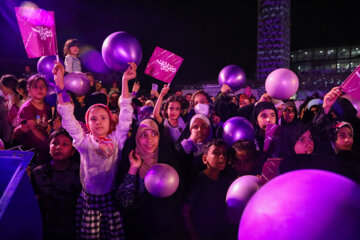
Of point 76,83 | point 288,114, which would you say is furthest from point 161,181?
point 288,114

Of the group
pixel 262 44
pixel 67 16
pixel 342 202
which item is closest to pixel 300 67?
pixel 262 44

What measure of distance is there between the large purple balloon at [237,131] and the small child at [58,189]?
168cm

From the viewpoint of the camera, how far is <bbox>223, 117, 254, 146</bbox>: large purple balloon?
3.01m

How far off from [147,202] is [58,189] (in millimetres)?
838

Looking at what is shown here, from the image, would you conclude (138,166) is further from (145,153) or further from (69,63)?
(69,63)

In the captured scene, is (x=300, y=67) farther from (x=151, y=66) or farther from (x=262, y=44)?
(x=151, y=66)

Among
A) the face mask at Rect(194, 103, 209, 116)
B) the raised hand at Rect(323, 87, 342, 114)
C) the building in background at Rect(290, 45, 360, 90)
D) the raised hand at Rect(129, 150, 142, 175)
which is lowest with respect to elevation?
the raised hand at Rect(129, 150, 142, 175)

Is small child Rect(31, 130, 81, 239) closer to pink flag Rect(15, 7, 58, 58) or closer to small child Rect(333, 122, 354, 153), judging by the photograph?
pink flag Rect(15, 7, 58, 58)

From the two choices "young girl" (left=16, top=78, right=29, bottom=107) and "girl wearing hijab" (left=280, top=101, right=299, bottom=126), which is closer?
"girl wearing hijab" (left=280, top=101, right=299, bottom=126)

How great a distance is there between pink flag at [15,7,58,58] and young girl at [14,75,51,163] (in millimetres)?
A: 483

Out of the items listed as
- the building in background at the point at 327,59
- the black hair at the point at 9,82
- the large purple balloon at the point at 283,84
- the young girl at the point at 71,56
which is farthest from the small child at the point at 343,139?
the building in background at the point at 327,59

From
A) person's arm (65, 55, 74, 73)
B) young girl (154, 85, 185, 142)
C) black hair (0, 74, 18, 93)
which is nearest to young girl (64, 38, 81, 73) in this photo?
person's arm (65, 55, 74, 73)

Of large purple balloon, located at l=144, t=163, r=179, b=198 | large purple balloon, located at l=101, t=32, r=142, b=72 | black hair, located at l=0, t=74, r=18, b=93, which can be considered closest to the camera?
large purple balloon, located at l=144, t=163, r=179, b=198

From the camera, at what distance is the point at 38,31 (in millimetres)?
2672
